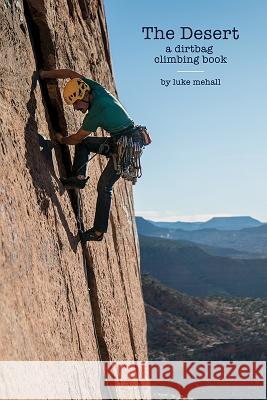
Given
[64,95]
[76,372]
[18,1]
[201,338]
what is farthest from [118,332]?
[201,338]

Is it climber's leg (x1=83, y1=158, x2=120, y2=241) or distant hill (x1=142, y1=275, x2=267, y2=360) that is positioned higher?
climber's leg (x1=83, y1=158, x2=120, y2=241)

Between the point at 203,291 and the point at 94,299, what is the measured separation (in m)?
86.6

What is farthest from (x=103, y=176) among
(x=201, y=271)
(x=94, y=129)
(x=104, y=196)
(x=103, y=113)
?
(x=201, y=271)

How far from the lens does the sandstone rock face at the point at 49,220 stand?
4090 millimetres

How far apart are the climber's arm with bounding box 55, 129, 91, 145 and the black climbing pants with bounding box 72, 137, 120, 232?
258 millimetres

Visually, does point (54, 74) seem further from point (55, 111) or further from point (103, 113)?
point (103, 113)

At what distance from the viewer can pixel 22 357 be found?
3680mm

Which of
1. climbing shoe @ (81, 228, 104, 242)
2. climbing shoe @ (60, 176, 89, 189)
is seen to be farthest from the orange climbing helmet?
climbing shoe @ (81, 228, 104, 242)

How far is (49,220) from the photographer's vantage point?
17.0 ft

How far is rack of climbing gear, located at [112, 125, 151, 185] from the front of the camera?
6.18 metres

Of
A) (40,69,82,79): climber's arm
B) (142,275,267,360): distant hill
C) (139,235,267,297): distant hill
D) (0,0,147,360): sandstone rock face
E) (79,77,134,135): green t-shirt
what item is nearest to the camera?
(0,0,147,360): sandstone rock face

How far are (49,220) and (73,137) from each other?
120 centimetres

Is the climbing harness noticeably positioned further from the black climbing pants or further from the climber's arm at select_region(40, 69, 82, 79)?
the climber's arm at select_region(40, 69, 82, 79)

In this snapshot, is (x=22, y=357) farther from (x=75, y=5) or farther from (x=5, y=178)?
(x=75, y=5)
